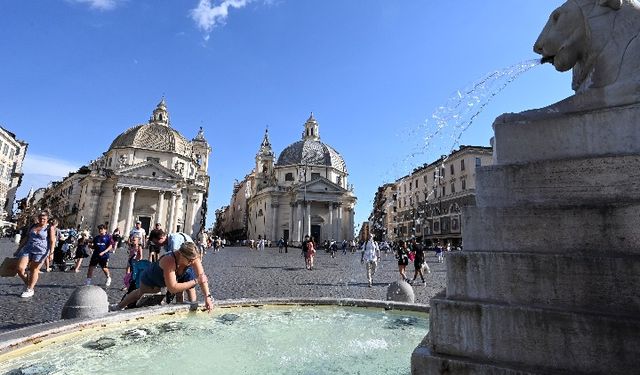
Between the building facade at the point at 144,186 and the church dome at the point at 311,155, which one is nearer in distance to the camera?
the building facade at the point at 144,186

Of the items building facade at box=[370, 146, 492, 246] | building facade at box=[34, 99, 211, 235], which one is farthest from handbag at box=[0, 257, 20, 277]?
building facade at box=[34, 99, 211, 235]

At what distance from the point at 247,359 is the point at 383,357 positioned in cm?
128

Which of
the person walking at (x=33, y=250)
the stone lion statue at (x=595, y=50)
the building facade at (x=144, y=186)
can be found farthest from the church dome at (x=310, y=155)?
the stone lion statue at (x=595, y=50)

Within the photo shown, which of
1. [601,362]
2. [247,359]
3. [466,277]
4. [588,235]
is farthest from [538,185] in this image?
[247,359]

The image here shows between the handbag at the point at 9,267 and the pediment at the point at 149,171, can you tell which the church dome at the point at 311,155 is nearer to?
the pediment at the point at 149,171

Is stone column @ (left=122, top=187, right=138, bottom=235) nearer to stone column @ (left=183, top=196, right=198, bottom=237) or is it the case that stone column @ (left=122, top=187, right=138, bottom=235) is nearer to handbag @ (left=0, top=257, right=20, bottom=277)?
stone column @ (left=183, top=196, right=198, bottom=237)

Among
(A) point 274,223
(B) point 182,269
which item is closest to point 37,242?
(B) point 182,269

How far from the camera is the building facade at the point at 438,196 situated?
47438 mm

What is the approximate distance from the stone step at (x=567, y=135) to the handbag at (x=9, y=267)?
809 centimetres

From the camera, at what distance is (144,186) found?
48.0 meters

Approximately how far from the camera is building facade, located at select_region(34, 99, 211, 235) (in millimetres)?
47781

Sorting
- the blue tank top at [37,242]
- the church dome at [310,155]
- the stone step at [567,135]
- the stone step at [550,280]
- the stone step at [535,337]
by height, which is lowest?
the stone step at [535,337]

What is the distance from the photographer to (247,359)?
131 inches

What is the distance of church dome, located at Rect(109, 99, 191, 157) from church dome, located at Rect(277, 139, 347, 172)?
52.5 feet
